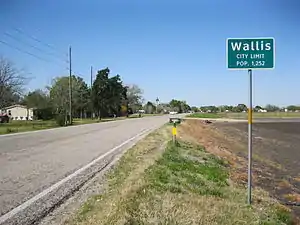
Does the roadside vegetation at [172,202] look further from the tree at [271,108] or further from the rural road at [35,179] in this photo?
the tree at [271,108]

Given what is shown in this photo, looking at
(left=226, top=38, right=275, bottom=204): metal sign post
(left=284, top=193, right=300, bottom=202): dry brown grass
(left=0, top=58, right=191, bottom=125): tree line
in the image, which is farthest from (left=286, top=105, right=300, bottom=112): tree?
(left=226, top=38, right=275, bottom=204): metal sign post

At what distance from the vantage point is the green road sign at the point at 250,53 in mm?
7070

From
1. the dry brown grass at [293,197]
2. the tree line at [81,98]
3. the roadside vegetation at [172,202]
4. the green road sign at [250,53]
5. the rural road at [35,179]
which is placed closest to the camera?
the roadside vegetation at [172,202]

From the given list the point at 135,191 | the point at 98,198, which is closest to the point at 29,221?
the point at 98,198

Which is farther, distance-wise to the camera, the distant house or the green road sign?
the distant house

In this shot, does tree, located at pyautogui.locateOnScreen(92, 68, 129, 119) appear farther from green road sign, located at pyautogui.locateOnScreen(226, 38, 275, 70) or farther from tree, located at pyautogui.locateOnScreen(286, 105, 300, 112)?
tree, located at pyautogui.locateOnScreen(286, 105, 300, 112)

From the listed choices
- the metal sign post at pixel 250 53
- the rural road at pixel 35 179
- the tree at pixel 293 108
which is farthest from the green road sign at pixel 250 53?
the tree at pixel 293 108

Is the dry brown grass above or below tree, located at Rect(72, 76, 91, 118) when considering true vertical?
below

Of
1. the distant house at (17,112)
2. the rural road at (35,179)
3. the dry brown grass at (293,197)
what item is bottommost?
the dry brown grass at (293,197)

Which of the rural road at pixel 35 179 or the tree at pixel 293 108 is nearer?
the rural road at pixel 35 179

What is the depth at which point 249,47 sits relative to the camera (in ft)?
23.4

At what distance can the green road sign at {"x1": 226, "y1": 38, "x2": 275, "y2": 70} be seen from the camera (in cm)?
707

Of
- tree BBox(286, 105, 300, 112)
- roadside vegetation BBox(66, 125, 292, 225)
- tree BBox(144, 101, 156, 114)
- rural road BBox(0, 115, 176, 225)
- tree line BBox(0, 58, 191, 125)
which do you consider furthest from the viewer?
tree BBox(144, 101, 156, 114)

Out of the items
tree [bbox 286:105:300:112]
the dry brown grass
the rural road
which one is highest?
tree [bbox 286:105:300:112]
